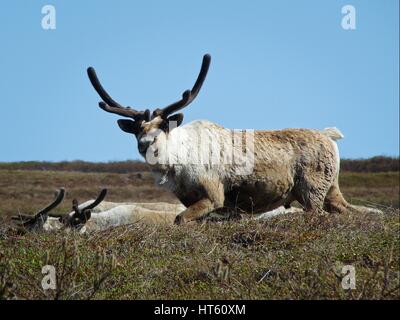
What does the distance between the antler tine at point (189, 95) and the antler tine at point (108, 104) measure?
34cm

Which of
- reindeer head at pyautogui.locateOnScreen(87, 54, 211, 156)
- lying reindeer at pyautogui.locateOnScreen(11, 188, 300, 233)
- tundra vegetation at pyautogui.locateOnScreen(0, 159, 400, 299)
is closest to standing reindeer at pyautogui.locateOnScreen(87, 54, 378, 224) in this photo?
reindeer head at pyautogui.locateOnScreen(87, 54, 211, 156)

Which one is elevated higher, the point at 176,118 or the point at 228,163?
the point at 176,118

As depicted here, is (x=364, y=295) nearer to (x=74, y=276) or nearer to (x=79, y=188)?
(x=74, y=276)

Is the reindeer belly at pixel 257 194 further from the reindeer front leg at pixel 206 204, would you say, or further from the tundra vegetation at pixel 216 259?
the tundra vegetation at pixel 216 259

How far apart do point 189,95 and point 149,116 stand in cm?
87

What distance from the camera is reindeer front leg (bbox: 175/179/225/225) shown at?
10562 mm

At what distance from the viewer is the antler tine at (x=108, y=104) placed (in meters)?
11.1

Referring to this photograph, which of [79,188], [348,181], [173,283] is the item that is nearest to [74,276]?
[173,283]

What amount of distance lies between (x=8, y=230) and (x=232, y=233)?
2.57m

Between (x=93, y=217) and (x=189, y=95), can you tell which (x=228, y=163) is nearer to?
(x=189, y=95)

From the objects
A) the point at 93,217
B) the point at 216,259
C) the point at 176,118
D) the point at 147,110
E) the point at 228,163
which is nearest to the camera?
the point at 216,259

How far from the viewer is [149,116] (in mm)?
10773

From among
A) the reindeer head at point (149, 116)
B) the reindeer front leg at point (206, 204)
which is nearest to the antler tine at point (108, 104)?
the reindeer head at point (149, 116)

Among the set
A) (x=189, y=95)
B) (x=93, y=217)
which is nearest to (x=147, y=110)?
(x=189, y=95)
